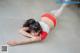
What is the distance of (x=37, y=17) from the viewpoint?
2346mm

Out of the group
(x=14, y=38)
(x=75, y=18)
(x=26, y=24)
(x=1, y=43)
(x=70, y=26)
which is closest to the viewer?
(x=1, y=43)

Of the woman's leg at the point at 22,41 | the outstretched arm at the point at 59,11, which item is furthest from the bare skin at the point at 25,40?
the outstretched arm at the point at 59,11

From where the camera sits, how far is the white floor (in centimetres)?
184

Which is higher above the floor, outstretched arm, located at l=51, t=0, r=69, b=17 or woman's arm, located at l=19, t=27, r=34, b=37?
outstretched arm, located at l=51, t=0, r=69, b=17

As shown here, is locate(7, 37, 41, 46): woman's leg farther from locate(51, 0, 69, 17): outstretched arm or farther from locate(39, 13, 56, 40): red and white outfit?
locate(51, 0, 69, 17): outstretched arm

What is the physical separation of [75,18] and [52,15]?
507 mm

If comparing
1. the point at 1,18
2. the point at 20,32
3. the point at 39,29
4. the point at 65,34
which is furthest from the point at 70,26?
the point at 1,18

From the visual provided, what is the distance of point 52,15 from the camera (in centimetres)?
220

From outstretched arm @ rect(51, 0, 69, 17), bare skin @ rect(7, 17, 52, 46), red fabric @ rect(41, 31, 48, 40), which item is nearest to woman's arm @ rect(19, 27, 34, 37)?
bare skin @ rect(7, 17, 52, 46)

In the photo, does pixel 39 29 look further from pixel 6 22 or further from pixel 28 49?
pixel 6 22

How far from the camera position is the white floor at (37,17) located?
1841 millimetres

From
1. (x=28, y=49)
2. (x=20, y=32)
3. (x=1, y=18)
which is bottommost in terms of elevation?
(x=28, y=49)

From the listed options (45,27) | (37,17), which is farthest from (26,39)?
(37,17)

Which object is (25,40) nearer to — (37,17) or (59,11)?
(37,17)
